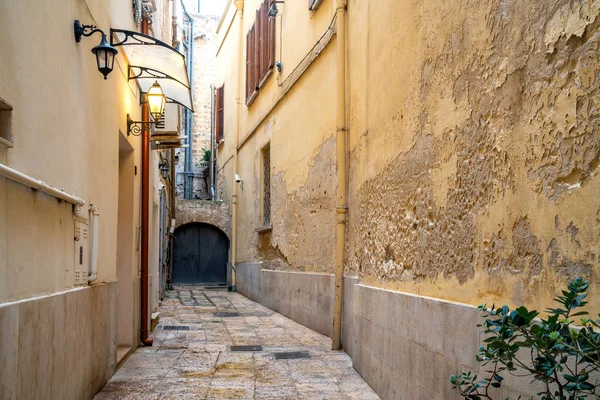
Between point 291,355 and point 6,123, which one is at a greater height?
point 6,123

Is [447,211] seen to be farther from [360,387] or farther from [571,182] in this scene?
[360,387]

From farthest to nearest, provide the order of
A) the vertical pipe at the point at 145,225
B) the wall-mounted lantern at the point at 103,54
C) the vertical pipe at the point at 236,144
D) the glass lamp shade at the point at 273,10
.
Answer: the vertical pipe at the point at 236,144 → the glass lamp shade at the point at 273,10 → the vertical pipe at the point at 145,225 → the wall-mounted lantern at the point at 103,54

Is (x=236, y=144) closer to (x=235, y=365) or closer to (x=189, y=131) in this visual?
(x=189, y=131)

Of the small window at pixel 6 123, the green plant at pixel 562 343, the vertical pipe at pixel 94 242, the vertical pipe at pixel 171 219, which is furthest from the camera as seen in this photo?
the vertical pipe at pixel 171 219

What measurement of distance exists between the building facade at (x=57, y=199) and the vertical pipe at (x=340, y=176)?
7.89 feet

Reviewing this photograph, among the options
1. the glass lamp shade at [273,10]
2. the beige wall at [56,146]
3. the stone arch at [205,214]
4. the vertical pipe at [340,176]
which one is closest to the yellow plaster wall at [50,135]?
the beige wall at [56,146]

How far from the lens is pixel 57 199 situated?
12.3 feet

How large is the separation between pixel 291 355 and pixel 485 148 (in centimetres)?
420

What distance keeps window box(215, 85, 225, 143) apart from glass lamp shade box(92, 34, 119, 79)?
47.1ft

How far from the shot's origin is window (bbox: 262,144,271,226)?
12.9m

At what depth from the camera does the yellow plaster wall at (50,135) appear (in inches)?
112

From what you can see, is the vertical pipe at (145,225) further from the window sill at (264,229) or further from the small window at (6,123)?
the small window at (6,123)

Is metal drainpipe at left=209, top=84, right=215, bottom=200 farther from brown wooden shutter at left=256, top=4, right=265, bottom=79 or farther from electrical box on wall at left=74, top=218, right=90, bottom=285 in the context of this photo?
electrical box on wall at left=74, top=218, right=90, bottom=285

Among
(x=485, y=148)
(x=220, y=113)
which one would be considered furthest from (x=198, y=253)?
(x=485, y=148)
